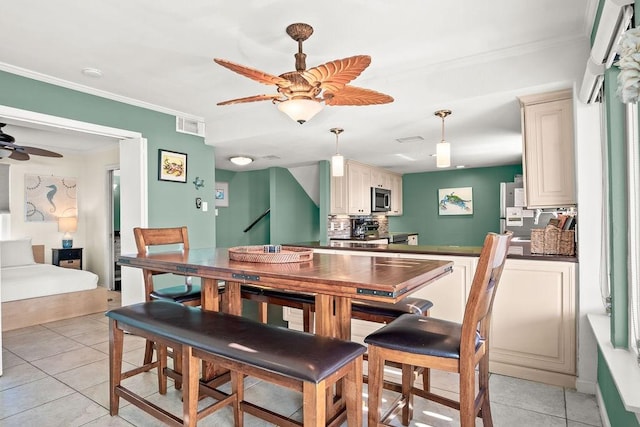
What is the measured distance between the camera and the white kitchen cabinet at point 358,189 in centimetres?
554

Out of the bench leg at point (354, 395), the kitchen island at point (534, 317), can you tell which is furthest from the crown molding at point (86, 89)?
the bench leg at point (354, 395)

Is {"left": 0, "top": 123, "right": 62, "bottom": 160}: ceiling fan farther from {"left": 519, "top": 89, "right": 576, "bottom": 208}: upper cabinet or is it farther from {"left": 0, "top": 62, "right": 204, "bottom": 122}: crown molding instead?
{"left": 519, "top": 89, "right": 576, "bottom": 208}: upper cabinet

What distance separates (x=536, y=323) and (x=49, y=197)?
6.57 metres

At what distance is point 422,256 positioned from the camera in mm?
3014

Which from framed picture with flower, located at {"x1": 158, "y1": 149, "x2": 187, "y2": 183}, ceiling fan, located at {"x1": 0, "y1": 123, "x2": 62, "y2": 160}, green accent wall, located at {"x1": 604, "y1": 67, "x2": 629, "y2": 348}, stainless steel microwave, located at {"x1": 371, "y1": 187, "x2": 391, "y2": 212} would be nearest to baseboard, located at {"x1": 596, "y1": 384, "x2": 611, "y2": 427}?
green accent wall, located at {"x1": 604, "y1": 67, "x2": 629, "y2": 348}

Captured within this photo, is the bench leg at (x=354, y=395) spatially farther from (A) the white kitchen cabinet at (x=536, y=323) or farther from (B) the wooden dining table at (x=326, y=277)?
(A) the white kitchen cabinet at (x=536, y=323)

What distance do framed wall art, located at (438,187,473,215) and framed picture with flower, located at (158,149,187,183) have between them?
4858 mm

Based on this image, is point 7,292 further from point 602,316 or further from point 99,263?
point 602,316

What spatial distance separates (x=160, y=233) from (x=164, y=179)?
1.46 meters

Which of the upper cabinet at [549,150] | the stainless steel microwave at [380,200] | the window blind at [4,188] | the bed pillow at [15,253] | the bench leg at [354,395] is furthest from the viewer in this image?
the stainless steel microwave at [380,200]

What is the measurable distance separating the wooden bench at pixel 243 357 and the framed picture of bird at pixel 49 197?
482 cm

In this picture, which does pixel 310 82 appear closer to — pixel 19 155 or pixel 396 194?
pixel 19 155

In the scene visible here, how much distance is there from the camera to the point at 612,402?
177cm

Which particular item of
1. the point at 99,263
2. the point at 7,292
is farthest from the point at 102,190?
the point at 7,292
